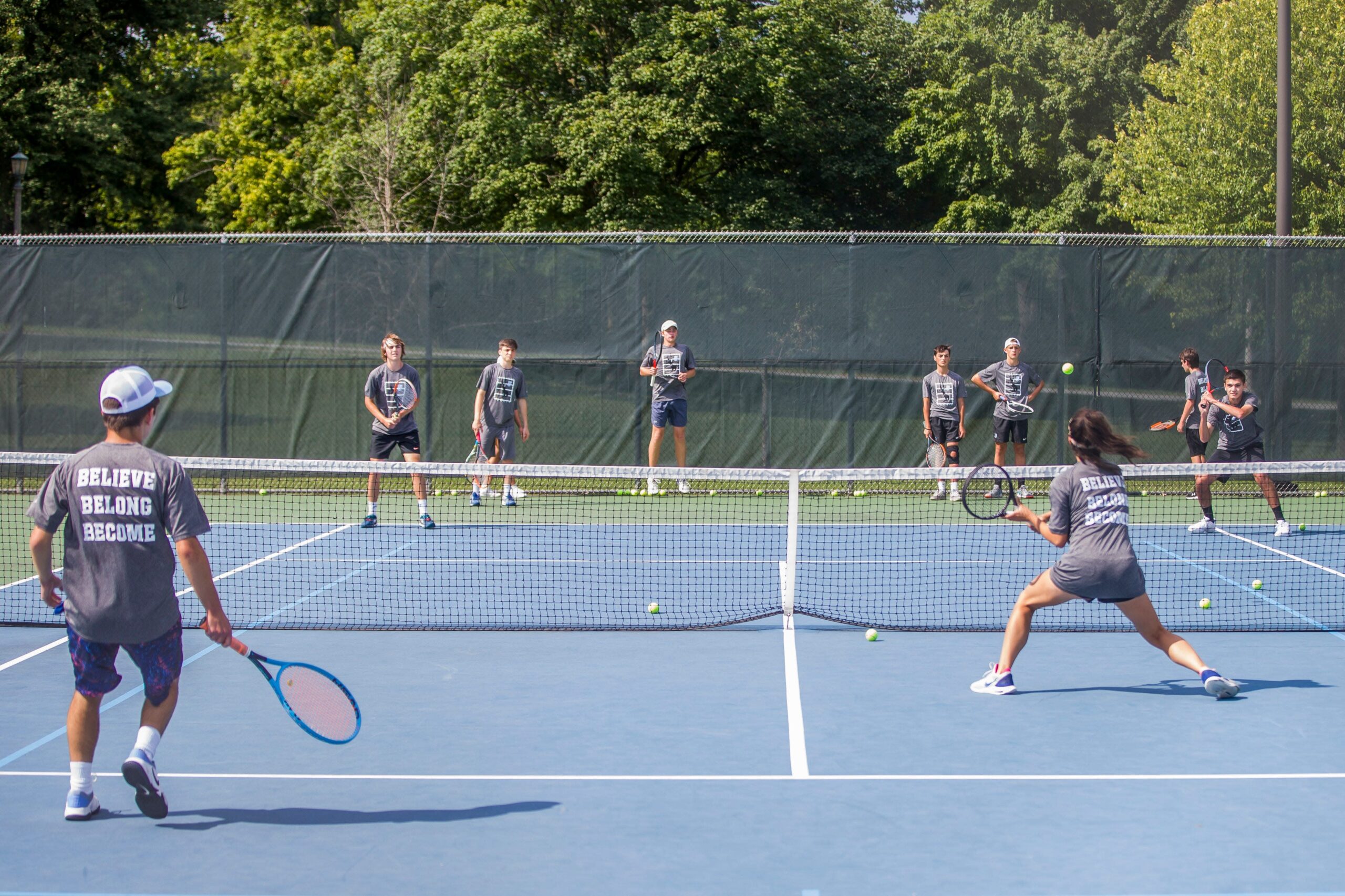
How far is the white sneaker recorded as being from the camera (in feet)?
21.3

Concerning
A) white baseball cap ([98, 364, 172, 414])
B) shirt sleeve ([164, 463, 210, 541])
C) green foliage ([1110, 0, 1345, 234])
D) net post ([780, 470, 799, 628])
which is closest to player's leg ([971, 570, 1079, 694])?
net post ([780, 470, 799, 628])

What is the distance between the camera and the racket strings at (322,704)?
499 centimetres

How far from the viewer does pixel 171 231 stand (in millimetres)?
33938

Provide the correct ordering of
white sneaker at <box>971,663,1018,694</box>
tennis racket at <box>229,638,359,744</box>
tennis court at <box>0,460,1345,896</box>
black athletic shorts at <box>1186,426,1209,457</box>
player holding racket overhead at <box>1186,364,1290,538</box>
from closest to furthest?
tennis court at <box>0,460,1345,896</box>, tennis racket at <box>229,638,359,744</box>, white sneaker at <box>971,663,1018,694</box>, player holding racket overhead at <box>1186,364,1290,538</box>, black athletic shorts at <box>1186,426,1209,457</box>

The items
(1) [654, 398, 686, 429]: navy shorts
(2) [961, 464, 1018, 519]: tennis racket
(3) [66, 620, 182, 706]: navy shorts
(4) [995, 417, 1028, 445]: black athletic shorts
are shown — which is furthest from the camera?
(1) [654, 398, 686, 429]: navy shorts

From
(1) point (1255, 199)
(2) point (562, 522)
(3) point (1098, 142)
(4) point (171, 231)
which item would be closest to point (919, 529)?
(2) point (562, 522)

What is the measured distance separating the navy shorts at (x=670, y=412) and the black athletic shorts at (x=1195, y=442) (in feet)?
16.9

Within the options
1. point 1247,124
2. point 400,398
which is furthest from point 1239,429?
point 1247,124

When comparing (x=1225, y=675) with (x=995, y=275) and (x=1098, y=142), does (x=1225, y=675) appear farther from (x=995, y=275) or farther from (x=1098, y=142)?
(x=1098, y=142)

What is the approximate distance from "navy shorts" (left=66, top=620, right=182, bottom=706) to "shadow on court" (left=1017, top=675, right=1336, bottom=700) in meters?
3.93

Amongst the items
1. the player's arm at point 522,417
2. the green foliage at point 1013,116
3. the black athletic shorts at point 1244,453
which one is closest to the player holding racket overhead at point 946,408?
the black athletic shorts at point 1244,453

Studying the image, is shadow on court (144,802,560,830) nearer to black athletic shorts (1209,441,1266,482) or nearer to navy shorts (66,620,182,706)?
navy shorts (66,620,182,706)

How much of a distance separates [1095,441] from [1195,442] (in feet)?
25.6

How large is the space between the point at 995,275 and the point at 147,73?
26071 mm
